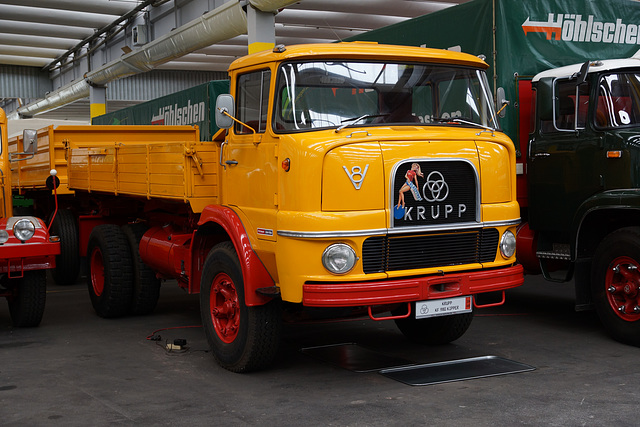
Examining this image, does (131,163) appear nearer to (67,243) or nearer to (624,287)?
(67,243)

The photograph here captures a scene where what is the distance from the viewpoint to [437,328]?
23.1ft

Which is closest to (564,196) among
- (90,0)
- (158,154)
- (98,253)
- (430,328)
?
(430,328)

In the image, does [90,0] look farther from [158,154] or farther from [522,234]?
[522,234]

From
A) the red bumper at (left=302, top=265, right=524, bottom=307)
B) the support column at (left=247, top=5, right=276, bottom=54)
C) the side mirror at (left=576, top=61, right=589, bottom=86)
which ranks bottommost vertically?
the red bumper at (left=302, top=265, right=524, bottom=307)

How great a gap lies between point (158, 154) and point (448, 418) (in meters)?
4.03

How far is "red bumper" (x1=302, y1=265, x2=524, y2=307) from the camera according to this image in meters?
5.41

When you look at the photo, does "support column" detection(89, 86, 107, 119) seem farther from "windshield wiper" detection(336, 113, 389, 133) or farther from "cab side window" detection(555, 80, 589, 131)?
"windshield wiper" detection(336, 113, 389, 133)

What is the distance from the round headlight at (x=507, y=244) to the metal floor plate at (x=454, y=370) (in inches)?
36.5

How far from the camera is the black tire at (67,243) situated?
1107 centimetres

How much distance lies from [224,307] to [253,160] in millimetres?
1254

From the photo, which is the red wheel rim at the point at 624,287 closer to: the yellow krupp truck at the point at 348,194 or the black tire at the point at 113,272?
the yellow krupp truck at the point at 348,194

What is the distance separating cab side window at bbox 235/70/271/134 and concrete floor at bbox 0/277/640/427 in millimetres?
2017

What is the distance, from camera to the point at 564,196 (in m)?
7.71

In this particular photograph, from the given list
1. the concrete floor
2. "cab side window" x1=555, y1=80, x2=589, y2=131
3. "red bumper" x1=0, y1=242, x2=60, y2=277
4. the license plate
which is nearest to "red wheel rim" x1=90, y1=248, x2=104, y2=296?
the concrete floor
